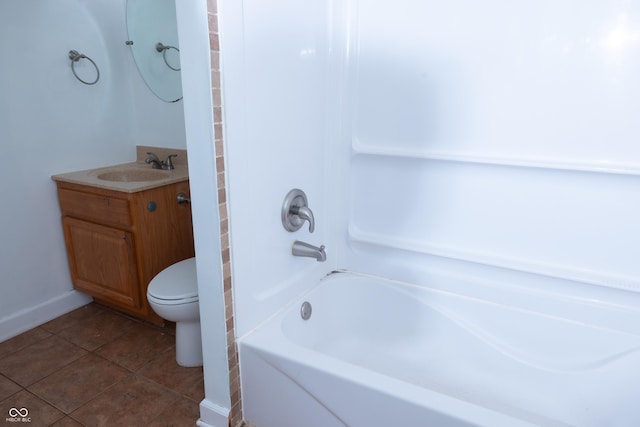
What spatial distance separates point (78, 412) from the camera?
1710 millimetres

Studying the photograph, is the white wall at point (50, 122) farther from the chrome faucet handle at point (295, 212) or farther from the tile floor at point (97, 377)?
the chrome faucet handle at point (295, 212)

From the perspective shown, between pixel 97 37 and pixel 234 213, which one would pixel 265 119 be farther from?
pixel 97 37

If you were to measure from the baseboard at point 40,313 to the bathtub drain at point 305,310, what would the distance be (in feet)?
5.34

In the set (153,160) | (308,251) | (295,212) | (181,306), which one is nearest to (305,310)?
(308,251)

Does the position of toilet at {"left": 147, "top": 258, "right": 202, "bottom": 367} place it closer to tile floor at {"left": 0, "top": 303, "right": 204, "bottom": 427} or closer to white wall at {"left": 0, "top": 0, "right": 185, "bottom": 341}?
tile floor at {"left": 0, "top": 303, "right": 204, "bottom": 427}

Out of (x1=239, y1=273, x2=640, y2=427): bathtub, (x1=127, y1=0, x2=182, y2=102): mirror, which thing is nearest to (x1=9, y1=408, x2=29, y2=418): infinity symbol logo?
(x1=239, y1=273, x2=640, y2=427): bathtub

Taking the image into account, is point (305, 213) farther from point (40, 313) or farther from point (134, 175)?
point (40, 313)

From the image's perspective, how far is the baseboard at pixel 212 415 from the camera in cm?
154

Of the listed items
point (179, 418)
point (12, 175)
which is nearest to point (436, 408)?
point (179, 418)

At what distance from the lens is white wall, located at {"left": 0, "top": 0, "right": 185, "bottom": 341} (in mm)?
2156

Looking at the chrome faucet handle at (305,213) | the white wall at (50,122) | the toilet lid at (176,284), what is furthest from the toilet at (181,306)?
the white wall at (50,122)

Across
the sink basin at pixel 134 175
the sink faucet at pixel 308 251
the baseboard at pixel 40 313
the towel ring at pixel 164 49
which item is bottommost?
the baseboard at pixel 40 313

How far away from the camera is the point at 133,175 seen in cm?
256

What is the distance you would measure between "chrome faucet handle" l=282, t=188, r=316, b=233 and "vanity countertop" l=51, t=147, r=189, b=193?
895 mm
